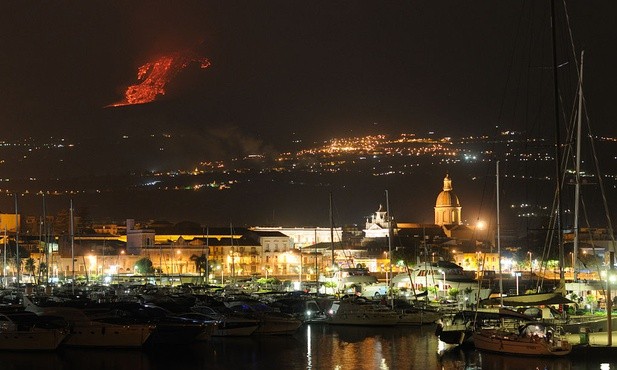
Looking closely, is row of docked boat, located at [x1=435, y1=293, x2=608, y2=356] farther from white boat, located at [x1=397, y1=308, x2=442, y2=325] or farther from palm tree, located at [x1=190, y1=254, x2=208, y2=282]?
palm tree, located at [x1=190, y1=254, x2=208, y2=282]

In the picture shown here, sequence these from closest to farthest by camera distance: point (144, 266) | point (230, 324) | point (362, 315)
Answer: point (230, 324), point (362, 315), point (144, 266)

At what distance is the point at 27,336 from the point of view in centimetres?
3155

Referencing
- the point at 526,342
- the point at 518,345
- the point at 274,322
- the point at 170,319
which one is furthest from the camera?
the point at 274,322

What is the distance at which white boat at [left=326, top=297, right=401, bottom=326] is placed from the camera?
41250 millimetres

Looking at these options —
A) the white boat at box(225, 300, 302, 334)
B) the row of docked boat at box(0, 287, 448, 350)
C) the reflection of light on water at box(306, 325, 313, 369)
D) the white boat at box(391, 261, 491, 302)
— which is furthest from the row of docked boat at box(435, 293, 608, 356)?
the white boat at box(391, 261, 491, 302)

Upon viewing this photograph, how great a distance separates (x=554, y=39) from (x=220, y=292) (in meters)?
30.8

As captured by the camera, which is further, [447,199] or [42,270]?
[447,199]

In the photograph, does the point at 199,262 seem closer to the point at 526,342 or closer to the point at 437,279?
the point at 437,279

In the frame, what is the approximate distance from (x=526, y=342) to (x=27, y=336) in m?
14.5

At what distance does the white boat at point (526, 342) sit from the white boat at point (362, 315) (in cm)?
1096

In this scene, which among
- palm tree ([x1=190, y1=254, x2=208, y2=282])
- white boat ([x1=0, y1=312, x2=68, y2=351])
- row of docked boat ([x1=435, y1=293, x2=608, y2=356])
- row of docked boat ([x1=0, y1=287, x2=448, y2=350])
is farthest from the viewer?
palm tree ([x1=190, y1=254, x2=208, y2=282])

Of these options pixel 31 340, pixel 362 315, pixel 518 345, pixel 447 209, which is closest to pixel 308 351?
pixel 518 345

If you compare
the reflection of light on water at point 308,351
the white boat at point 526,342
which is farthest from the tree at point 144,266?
the white boat at point 526,342

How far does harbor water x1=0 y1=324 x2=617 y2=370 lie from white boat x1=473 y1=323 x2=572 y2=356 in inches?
9.3
